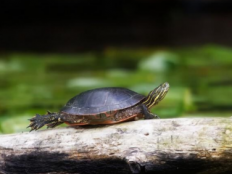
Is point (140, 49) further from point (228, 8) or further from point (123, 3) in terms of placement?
point (228, 8)

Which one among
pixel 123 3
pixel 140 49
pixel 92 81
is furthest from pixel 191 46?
pixel 92 81

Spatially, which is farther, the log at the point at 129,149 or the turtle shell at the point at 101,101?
the turtle shell at the point at 101,101

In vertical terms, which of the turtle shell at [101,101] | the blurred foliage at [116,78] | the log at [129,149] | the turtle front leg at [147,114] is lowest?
the log at [129,149]

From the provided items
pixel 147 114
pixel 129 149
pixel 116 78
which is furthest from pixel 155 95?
pixel 116 78

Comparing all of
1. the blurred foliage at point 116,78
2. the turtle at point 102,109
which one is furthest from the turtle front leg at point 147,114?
the blurred foliage at point 116,78

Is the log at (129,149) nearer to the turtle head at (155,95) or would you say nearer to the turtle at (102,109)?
the turtle at (102,109)

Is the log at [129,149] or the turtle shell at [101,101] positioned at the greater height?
the turtle shell at [101,101]

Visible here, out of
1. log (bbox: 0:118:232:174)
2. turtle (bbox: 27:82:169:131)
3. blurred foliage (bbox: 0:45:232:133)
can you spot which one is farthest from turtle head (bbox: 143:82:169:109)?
blurred foliage (bbox: 0:45:232:133)
